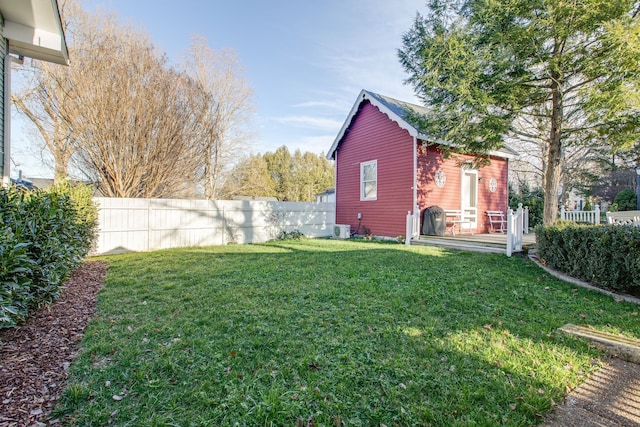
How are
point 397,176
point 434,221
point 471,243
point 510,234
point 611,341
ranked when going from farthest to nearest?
point 397,176, point 434,221, point 471,243, point 510,234, point 611,341

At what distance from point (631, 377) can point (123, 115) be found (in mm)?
12193

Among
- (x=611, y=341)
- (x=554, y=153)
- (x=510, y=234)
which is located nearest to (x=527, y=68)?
(x=554, y=153)

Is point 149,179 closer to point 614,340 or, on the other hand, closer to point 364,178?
point 364,178

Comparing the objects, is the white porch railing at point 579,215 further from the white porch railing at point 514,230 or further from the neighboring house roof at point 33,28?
the neighboring house roof at point 33,28

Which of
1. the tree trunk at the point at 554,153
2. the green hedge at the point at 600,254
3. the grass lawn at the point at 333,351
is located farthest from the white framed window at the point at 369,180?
the grass lawn at the point at 333,351

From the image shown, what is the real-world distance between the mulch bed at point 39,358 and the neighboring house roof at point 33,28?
17.2 ft

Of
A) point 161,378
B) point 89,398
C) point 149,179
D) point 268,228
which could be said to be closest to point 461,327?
point 161,378

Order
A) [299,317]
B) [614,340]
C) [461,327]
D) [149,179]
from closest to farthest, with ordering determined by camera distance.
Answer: [614,340] < [461,327] < [299,317] < [149,179]

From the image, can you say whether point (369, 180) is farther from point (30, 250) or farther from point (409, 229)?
point (30, 250)

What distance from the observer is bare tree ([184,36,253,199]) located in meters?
18.4

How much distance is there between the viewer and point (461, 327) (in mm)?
3398

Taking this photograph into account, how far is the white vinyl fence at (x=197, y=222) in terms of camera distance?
8781 millimetres

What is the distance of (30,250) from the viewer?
330 cm

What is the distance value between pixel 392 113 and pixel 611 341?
884cm
